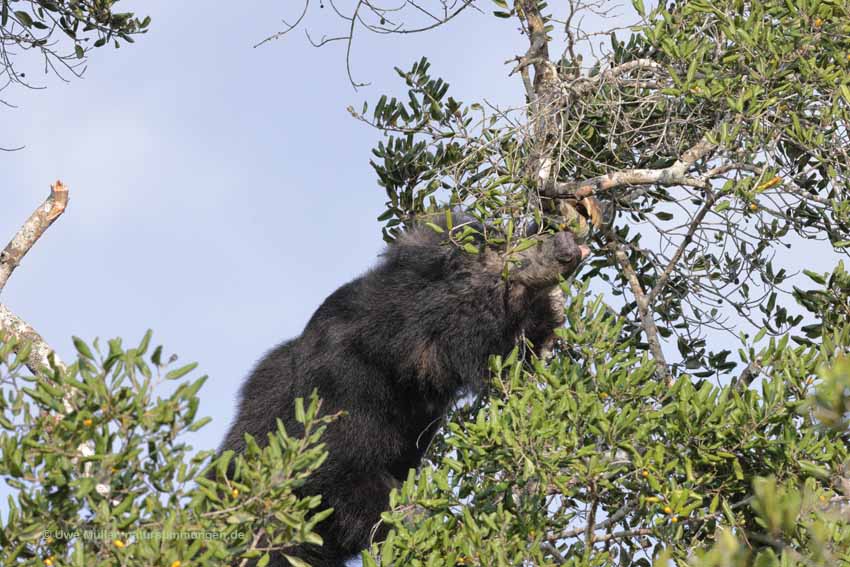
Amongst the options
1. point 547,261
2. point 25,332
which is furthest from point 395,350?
point 25,332

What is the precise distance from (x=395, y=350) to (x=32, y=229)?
1.83 meters

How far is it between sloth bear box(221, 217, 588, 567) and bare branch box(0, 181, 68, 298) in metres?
1.35

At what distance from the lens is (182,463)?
3102 mm

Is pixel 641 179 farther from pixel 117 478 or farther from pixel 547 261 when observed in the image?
pixel 117 478

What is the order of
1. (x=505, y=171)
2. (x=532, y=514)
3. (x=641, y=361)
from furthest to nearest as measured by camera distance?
(x=505, y=171) → (x=641, y=361) → (x=532, y=514)

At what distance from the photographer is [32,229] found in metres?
5.42

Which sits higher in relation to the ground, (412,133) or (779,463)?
(412,133)

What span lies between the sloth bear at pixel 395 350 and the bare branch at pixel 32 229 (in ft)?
4.44

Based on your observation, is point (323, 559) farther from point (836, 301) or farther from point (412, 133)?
point (836, 301)

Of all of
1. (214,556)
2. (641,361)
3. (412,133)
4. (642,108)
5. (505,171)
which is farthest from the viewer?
(412,133)

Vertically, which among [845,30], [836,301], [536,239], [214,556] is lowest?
[214,556]

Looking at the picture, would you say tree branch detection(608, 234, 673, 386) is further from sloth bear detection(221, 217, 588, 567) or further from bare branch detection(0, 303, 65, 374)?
bare branch detection(0, 303, 65, 374)

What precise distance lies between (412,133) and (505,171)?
0.94 meters

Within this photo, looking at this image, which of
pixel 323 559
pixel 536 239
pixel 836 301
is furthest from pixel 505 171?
pixel 323 559
